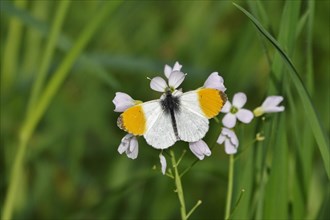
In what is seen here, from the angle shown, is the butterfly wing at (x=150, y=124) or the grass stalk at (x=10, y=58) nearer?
the butterfly wing at (x=150, y=124)

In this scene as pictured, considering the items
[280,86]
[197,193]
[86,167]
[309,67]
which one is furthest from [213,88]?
[86,167]

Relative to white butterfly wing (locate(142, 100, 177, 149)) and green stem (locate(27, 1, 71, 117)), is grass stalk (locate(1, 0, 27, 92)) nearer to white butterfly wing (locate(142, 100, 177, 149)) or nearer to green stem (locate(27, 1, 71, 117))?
green stem (locate(27, 1, 71, 117))

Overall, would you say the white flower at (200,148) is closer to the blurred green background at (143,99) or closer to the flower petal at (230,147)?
the flower petal at (230,147)

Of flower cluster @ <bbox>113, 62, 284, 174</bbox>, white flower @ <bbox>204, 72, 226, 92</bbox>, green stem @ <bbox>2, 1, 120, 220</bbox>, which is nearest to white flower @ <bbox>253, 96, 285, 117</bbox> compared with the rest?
flower cluster @ <bbox>113, 62, 284, 174</bbox>

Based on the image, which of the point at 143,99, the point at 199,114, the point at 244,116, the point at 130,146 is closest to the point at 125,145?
the point at 130,146

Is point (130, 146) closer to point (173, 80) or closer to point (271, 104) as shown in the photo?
point (173, 80)

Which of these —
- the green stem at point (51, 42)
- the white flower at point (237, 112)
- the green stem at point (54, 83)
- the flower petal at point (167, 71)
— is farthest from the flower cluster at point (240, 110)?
the green stem at point (51, 42)
